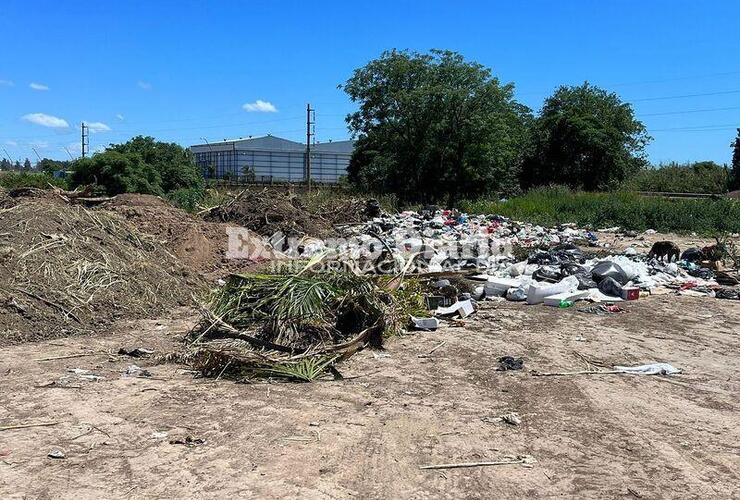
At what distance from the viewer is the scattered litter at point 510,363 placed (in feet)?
15.7

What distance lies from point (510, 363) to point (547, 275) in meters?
3.85

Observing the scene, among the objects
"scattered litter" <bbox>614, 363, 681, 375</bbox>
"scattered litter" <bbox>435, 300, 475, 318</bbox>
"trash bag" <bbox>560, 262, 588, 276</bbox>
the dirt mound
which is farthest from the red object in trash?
the dirt mound

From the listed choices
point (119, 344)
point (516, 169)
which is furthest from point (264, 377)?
point (516, 169)

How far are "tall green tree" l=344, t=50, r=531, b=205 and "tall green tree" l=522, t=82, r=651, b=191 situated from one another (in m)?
3.13

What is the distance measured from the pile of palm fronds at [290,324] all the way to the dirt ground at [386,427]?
193 millimetres

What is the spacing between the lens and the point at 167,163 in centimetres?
2456

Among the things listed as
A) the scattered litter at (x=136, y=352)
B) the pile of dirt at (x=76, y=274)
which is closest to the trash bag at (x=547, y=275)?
the pile of dirt at (x=76, y=274)

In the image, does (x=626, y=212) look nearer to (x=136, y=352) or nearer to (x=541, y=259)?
(x=541, y=259)

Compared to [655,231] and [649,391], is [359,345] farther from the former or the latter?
[655,231]

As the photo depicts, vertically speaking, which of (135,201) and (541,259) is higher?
(135,201)

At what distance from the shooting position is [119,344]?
5508mm

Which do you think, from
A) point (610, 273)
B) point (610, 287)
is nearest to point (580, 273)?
point (610, 273)

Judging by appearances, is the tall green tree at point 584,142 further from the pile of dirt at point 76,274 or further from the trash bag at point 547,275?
the pile of dirt at point 76,274

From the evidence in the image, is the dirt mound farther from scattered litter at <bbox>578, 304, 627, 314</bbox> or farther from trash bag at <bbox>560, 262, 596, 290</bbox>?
scattered litter at <bbox>578, 304, 627, 314</bbox>
